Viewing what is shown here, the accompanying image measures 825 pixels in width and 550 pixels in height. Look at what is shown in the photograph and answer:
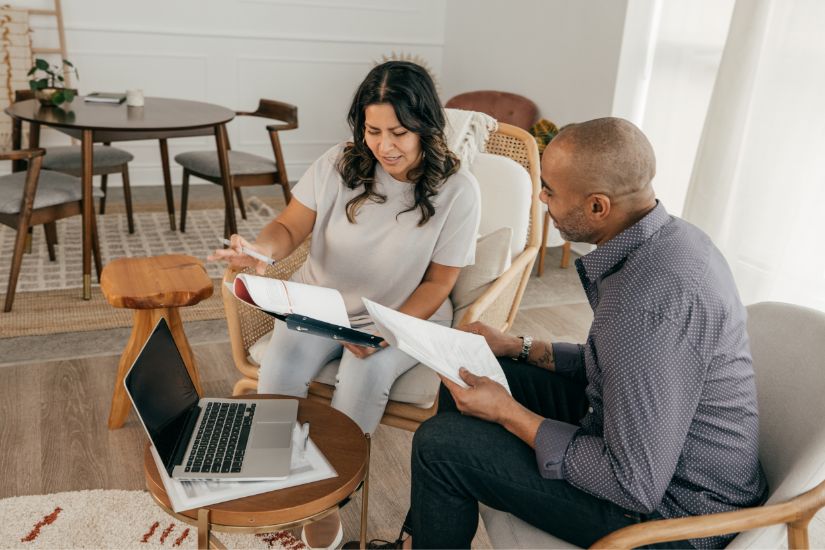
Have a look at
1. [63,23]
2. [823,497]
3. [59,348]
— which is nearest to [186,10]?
[63,23]

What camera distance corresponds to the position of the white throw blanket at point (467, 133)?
7.00ft

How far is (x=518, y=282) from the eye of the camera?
2010 mm

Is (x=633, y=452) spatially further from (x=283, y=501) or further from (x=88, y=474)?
(x=88, y=474)

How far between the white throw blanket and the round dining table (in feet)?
4.69

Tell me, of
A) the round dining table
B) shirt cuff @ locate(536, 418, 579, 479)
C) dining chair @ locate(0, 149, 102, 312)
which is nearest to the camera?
shirt cuff @ locate(536, 418, 579, 479)

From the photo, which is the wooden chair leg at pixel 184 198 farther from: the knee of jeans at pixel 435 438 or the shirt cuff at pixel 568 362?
the knee of jeans at pixel 435 438

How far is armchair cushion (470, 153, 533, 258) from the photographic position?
80.8 inches

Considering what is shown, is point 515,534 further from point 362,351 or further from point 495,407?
point 362,351

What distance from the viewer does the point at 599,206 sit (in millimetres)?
1140

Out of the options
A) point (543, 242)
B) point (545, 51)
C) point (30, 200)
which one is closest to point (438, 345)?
point (30, 200)

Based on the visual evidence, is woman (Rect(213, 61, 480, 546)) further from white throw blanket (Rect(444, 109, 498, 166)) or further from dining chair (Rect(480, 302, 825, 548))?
dining chair (Rect(480, 302, 825, 548))

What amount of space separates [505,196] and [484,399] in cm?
100

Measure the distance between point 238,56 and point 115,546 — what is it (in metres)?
3.84

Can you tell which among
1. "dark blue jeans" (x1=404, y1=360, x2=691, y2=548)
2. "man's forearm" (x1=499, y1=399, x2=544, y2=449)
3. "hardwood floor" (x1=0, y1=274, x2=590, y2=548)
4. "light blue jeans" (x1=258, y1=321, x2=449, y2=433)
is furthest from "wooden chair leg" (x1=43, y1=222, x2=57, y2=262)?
"man's forearm" (x1=499, y1=399, x2=544, y2=449)
